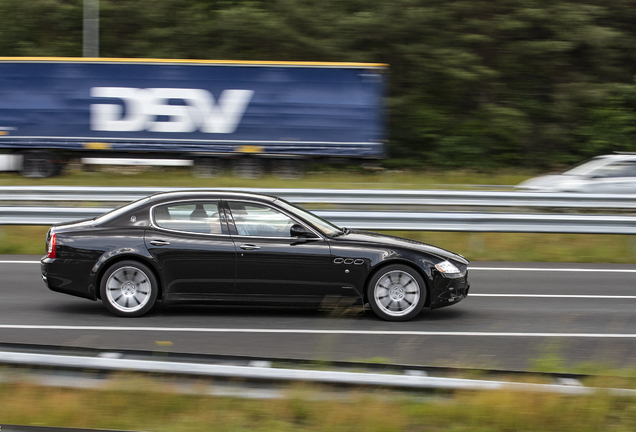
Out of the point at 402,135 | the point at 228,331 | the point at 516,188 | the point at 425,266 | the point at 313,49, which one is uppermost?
the point at 313,49

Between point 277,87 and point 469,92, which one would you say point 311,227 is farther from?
point 469,92

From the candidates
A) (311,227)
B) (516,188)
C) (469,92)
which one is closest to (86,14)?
(469,92)

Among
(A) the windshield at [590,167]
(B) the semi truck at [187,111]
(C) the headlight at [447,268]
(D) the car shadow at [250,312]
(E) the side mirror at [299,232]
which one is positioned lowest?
(D) the car shadow at [250,312]

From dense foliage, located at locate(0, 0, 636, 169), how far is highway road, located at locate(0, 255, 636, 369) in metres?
17.3

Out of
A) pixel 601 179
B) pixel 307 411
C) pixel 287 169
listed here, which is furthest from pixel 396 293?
pixel 287 169

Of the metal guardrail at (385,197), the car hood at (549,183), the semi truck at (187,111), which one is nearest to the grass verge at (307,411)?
the metal guardrail at (385,197)

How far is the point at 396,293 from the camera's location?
25.3 ft

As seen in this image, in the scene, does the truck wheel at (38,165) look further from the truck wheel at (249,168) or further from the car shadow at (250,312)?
the car shadow at (250,312)

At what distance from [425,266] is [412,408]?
11.5ft

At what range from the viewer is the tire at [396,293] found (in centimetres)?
766

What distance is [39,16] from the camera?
1102 inches

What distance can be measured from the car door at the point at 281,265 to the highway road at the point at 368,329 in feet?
0.94

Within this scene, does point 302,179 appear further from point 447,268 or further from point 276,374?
point 276,374

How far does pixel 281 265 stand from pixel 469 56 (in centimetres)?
2023
